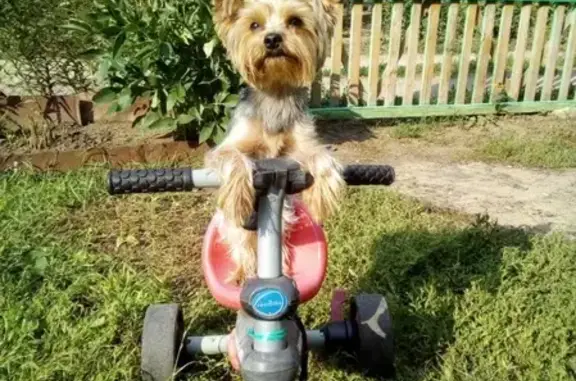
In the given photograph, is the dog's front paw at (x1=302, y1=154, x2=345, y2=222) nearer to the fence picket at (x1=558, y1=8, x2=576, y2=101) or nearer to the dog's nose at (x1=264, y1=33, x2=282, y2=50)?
the dog's nose at (x1=264, y1=33, x2=282, y2=50)

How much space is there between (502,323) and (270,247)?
1.73 m

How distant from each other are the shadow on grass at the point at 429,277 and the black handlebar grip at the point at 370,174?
1.27 metres

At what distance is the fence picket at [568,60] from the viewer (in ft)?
24.5

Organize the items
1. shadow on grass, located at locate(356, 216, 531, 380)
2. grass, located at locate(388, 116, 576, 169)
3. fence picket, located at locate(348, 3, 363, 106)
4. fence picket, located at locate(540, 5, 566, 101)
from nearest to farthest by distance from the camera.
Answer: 1. shadow on grass, located at locate(356, 216, 531, 380)
2. grass, located at locate(388, 116, 576, 169)
3. fence picket, located at locate(348, 3, 363, 106)
4. fence picket, located at locate(540, 5, 566, 101)

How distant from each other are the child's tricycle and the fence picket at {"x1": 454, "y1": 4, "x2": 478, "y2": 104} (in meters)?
4.99

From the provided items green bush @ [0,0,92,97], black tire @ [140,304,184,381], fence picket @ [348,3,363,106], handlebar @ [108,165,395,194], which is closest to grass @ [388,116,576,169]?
fence picket @ [348,3,363,106]

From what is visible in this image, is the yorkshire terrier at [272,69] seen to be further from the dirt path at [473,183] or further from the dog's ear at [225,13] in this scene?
the dirt path at [473,183]

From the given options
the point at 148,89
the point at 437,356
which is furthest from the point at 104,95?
the point at 437,356

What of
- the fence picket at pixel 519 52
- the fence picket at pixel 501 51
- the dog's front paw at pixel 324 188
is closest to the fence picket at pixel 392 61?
the fence picket at pixel 501 51

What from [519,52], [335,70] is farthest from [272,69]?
[519,52]

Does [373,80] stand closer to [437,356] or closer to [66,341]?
[437,356]

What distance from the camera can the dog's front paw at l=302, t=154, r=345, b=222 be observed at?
203cm

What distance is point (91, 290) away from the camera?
3.35 m

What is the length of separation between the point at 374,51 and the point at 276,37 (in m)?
4.22
